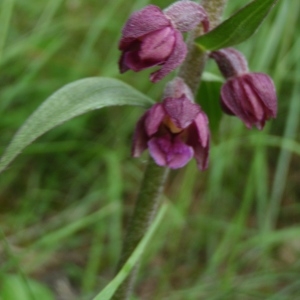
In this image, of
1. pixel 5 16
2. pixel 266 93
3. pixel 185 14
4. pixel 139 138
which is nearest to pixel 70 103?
pixel 139 138

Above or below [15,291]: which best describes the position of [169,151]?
above

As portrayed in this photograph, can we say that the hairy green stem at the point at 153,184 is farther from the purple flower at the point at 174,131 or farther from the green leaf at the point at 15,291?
the green leaf at the point at 15,291

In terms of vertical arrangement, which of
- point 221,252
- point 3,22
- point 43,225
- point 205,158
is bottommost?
point 221,252

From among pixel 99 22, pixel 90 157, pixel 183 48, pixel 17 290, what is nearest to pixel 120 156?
pixel 90 157

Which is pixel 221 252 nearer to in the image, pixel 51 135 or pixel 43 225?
pixel 43 225

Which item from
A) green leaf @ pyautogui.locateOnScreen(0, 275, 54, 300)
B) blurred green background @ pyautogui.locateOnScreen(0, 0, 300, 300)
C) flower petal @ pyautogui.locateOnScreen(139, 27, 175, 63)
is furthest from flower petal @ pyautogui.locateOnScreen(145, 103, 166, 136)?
blurred green background @ pyautogui.locateOnScreen(0, 0, 300, 300)

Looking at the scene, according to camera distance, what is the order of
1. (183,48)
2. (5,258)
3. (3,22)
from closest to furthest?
(183,48) → (3,22) → (5,258)

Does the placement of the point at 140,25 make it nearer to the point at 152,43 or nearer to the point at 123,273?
the point at 152,43
